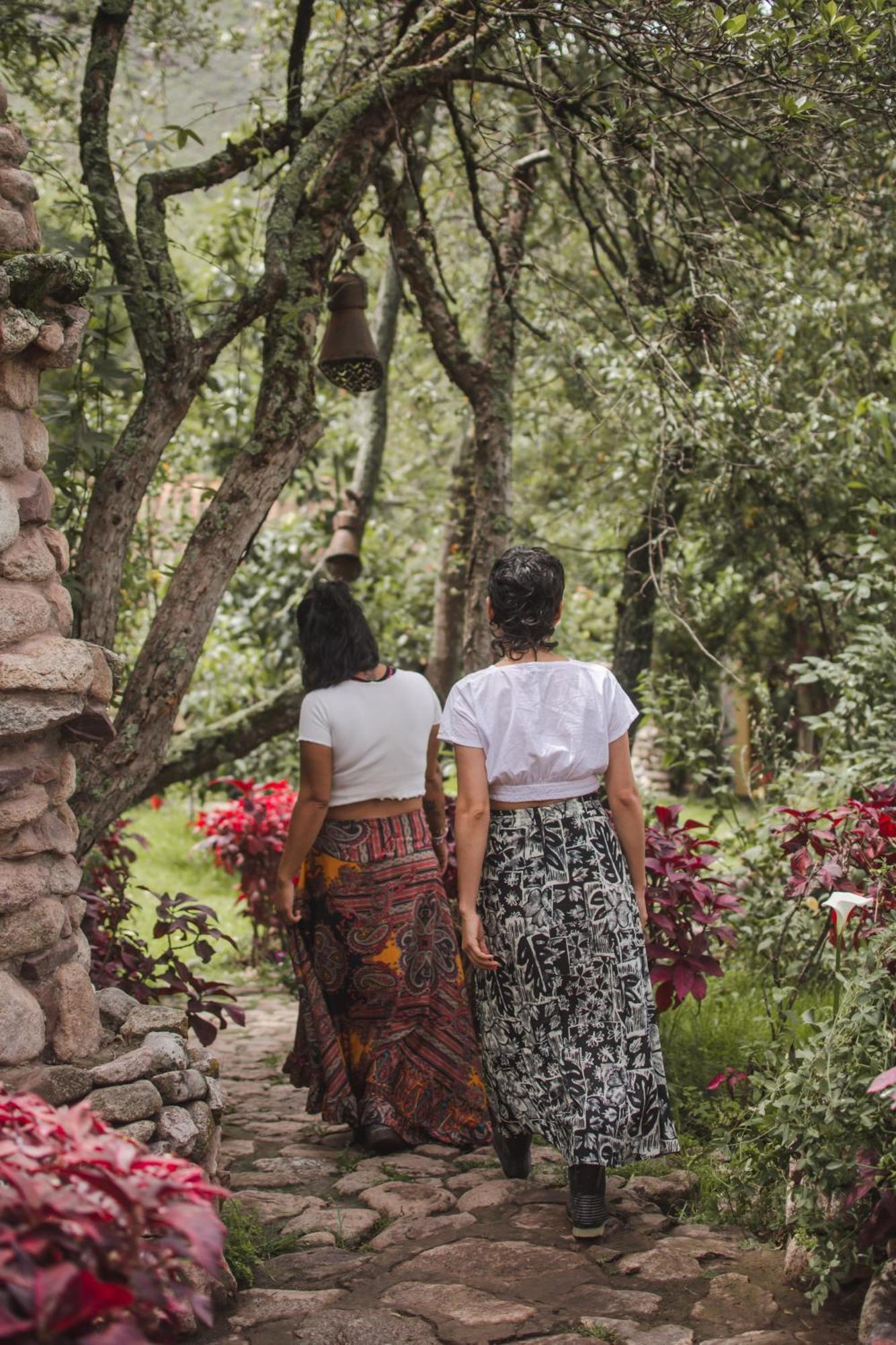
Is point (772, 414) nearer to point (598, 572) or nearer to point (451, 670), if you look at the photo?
point (451, 670)

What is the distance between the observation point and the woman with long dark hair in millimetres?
4363

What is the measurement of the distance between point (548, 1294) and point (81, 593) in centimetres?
251

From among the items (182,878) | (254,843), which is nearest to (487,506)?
(254,843)

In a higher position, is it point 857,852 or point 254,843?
point 857,852

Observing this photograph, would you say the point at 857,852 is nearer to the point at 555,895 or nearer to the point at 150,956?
the point at 555,895

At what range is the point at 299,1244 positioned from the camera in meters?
3.47

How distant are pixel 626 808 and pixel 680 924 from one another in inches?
33.4

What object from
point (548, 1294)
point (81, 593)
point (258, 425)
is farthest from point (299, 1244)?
point (258, 425)

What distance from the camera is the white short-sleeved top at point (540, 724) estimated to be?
367 centimetres

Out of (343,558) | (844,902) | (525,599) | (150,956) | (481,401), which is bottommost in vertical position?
(150,956)

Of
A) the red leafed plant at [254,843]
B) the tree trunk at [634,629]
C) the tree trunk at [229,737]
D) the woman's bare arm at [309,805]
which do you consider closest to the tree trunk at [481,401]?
the tree trunk at [229,737]

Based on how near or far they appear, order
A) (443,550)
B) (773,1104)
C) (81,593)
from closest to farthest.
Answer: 1. (773,1104)
2. (81,593)
3. (443,550)

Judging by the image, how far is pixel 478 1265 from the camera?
3303 millimetres

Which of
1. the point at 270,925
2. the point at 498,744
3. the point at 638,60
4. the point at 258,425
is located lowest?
the point at 270,925
